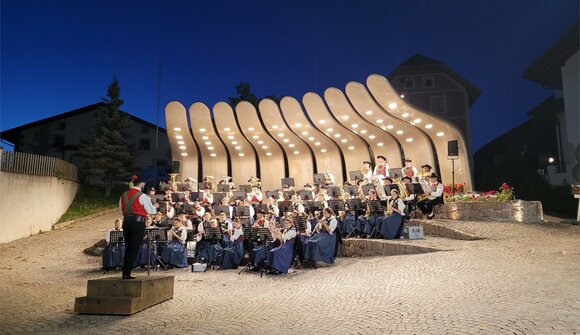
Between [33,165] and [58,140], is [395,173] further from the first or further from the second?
[58,140]

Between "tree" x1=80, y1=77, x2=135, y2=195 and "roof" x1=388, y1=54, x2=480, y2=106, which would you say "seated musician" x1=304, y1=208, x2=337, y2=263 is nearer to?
"tree" x1=80, y1=77, x2=135, y2=195

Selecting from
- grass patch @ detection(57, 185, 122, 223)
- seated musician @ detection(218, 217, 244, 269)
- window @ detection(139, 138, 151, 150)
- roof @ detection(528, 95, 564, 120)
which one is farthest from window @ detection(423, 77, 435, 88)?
seated musician @ detection(218, 217, 244, 269)

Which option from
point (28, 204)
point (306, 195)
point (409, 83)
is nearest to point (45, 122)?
point (28, 204)

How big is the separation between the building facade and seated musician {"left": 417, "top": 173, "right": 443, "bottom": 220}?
2573 cm

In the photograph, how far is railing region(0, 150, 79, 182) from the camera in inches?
657

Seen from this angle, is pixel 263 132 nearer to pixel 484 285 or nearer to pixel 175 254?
pixel 175 254

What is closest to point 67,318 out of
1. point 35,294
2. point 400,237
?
point 35,294

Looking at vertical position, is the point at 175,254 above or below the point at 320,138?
below

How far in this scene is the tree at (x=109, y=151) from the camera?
2773cm

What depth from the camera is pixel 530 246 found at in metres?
9.68

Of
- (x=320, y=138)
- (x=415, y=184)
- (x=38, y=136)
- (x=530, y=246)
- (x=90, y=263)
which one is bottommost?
(x=90, y=263)

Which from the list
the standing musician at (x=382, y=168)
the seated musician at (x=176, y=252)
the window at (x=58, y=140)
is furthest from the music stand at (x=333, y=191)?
the window at (x=58, y=140)

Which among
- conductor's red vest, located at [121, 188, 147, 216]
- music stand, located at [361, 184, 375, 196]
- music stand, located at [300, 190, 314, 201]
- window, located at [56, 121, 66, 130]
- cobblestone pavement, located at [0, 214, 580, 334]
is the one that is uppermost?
window, located at [56, 121, 66, 130]

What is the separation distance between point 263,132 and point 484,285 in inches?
716
